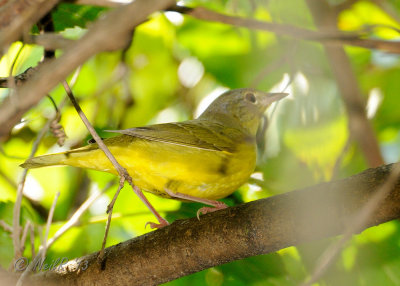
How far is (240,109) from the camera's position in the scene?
4230 mm

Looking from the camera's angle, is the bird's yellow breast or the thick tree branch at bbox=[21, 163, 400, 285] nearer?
the thick tree branch at bbox=[21, 163, 400, 285]

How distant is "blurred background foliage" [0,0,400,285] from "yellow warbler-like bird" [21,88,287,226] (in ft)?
0.71

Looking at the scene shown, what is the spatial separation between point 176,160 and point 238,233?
957 mm

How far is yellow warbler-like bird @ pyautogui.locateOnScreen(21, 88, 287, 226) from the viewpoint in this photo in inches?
112

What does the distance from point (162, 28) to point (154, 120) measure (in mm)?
833

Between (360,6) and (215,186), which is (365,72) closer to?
(360,6)

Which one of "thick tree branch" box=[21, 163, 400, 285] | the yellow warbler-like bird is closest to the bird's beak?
the yellow warbler-like bird

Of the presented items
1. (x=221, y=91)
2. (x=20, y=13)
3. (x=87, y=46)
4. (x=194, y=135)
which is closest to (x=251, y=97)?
(x=221, y=91)

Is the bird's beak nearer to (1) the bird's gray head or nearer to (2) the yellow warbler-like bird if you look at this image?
(1) the bird's gray head

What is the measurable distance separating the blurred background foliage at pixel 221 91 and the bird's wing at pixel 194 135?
0.90ft

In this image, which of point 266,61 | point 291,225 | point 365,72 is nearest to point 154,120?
point 266,61

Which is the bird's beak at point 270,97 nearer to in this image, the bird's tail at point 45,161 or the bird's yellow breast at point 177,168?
the bird's yellow breast at point 177,168

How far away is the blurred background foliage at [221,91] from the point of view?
271 centimetres

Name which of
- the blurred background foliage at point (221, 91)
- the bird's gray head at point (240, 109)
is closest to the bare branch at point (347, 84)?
the blurred background foliage at point (221, 91)
